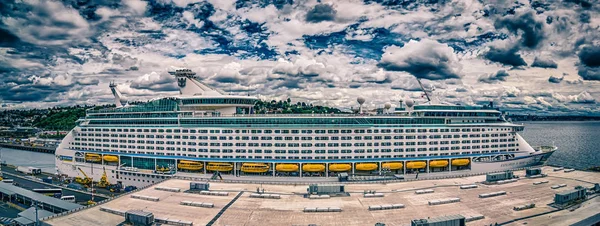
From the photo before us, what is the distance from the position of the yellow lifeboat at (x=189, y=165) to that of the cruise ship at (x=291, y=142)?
22 centimetres

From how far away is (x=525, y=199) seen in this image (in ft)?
153

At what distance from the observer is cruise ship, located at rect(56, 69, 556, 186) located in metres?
65.5

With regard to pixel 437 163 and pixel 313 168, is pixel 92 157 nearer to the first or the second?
pixel 313 168

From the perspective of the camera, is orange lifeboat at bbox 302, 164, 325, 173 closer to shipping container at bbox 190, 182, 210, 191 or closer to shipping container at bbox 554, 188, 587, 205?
shipping container at bbox 190, 182, 210, 191

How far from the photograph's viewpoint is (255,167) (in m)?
65.8

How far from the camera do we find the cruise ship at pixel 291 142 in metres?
65.5

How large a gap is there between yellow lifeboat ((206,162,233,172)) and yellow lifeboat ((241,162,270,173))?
9.70 feet

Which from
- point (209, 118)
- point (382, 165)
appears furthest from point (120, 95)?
point (382, 165)

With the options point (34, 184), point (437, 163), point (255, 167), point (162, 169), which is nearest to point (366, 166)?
point (437, 163)

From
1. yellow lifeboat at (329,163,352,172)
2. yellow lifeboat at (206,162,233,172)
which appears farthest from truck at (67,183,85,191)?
yellow lifeboat at (329,163,352,172)

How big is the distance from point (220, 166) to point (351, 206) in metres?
31.9

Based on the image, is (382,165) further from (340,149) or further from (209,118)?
(209,118)

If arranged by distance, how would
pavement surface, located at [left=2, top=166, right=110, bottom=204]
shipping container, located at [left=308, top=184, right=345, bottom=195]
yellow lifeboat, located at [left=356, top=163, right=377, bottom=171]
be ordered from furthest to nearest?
1. pavement surface, located at [left=2, top=166, right=110, bottom=204]
2. yellow lifeboat, located at [left=356, top=163, right=377, bottom=171]
3. shipping container, located at [left=308, top=184, right=345, bottom=195]

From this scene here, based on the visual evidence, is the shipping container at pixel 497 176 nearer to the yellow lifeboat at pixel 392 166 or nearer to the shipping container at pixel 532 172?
the shipping container at pixel 532 172
